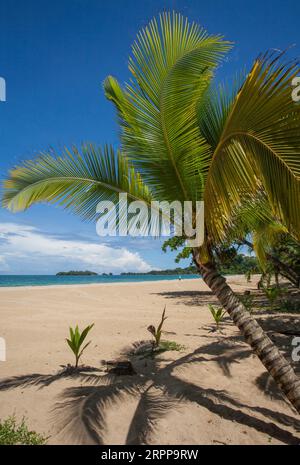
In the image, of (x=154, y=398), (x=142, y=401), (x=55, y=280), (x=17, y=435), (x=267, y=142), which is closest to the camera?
(x=267, y=142)

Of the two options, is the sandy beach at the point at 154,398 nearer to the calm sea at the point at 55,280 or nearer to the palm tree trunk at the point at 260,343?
the palm tree trunk at the point at 260,343

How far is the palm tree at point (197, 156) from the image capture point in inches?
92.7

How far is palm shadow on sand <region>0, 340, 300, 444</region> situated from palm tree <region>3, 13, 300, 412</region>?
0.90 metres

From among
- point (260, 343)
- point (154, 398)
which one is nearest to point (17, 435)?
point (154, 398)

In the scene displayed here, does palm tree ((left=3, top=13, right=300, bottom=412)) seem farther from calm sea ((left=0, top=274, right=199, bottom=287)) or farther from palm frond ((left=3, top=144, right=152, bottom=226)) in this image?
calm sea ((left=0, top=274, right=199, bottom=287))

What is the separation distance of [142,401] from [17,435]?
4.73 ft

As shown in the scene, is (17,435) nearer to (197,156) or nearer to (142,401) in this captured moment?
(142,401)

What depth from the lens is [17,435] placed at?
2854 millimetres

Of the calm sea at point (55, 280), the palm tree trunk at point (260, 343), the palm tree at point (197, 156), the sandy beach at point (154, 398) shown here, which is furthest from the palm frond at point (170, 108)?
the calm sea at point (55, 280)

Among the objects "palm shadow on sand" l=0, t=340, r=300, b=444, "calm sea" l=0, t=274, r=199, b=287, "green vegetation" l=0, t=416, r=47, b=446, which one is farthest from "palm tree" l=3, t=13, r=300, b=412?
"calm sea" l=0, t=274, r=199, b=287

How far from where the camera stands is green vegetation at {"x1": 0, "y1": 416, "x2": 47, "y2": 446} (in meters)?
2.76

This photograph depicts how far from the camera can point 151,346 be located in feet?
20.0
